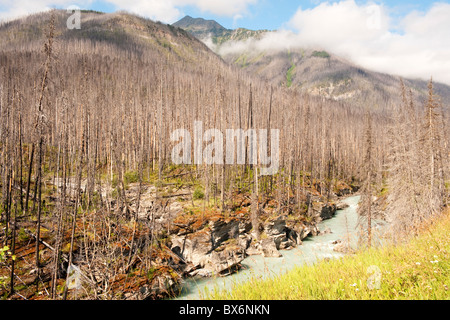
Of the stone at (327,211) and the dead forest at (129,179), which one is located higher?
the dead forest at (129,179)

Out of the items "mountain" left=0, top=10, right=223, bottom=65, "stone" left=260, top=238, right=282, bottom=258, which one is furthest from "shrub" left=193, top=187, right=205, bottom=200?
"mountain" left=0, top=10, right=223, bottom=65

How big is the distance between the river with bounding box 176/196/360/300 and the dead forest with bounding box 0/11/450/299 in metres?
2.02

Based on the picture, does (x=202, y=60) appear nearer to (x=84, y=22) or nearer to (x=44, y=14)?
(x=84, y=22)

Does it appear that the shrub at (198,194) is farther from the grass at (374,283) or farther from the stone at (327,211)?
the grass at (374,283)

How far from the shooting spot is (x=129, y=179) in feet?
105

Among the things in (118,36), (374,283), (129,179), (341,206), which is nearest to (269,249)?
(129,179)

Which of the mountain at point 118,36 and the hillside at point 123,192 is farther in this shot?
the mountain at point 118,36

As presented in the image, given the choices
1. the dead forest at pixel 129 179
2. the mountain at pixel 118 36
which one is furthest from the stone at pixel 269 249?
the mountain at pixel 118 36

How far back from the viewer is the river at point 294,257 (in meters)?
15.6

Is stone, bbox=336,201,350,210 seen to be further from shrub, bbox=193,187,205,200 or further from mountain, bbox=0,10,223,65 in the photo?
mountain, bbox=0,10,223,65

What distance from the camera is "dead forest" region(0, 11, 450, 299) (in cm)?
1234

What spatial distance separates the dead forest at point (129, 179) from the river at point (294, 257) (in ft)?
6.64

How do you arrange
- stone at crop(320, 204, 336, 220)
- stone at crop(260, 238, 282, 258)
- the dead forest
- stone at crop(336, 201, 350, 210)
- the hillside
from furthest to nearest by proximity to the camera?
stone at crop(336, 201, 350, 210) → stone at crop(320, 204, 336, 220) → stone at crop(260, 238, 282, 258) → the dead forest → the hillside
